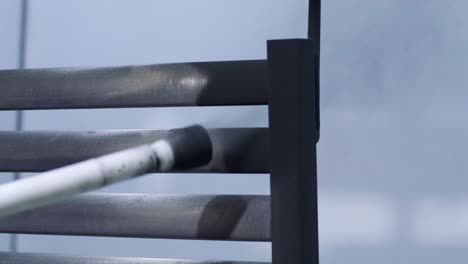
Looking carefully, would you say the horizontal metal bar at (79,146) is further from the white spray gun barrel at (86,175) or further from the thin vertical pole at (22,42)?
the thin vertical pole at (22,42)

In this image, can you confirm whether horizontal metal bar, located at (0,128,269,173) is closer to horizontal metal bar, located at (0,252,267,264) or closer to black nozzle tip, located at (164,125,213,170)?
horizontal metal bar, located at (0,252,267,264)

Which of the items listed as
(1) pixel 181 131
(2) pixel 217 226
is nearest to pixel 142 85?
(2) pixel 217 226

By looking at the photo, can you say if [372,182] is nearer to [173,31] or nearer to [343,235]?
[343,235]

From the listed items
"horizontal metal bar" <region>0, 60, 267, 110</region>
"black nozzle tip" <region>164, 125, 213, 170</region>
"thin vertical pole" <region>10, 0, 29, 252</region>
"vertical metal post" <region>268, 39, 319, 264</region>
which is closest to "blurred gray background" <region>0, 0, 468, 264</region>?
"thin vertical pole" <region>10, 0, 29, 252</region>

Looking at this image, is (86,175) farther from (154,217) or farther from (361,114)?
(361,114)

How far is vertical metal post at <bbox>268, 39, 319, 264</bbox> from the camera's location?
0.59m

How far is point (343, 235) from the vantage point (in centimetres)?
136

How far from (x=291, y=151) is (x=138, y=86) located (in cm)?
24

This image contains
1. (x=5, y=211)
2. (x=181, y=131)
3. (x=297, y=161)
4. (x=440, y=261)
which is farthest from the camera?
(x=440, y=261)

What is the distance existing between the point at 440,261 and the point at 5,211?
1.07 metres

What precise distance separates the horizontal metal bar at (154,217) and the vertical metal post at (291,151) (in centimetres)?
8

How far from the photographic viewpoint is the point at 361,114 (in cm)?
134

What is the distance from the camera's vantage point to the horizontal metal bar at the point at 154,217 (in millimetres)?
680

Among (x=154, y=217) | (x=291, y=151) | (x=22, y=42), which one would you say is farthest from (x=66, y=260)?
(x=22, y=42)
